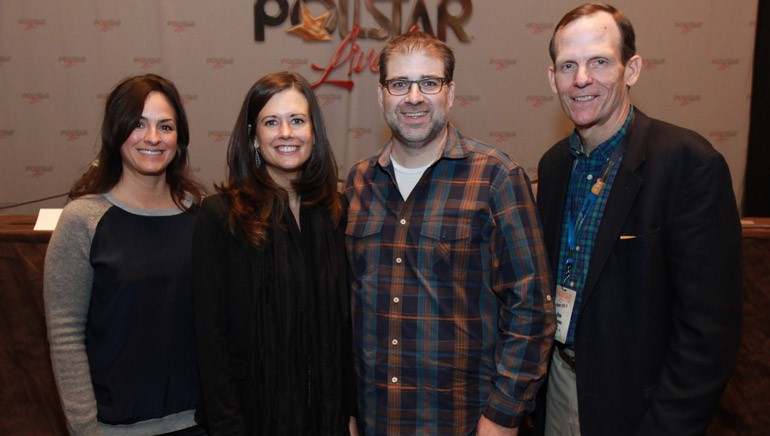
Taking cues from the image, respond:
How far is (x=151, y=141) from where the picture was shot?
182cm

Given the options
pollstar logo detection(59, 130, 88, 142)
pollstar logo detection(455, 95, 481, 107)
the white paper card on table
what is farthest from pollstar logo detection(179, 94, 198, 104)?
pollstar logo detection(455, 95, 481, 107)

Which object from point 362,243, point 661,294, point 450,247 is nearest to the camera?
point 661,294

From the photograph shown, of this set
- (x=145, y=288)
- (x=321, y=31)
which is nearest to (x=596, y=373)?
(x=145, y=288)

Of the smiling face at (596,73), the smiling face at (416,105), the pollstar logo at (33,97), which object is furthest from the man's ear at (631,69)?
the pollstar logo at (33,97)

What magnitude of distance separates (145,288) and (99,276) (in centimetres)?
15

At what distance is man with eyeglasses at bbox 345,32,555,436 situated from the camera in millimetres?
1622

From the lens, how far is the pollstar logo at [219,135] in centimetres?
424

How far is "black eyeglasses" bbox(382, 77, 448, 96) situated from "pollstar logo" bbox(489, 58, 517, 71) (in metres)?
2.60

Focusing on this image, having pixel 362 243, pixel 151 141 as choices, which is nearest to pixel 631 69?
pixel 362 243

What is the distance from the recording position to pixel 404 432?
172 cm

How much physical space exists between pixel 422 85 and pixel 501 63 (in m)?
2.66

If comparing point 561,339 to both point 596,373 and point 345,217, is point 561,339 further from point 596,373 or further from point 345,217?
point 345,217

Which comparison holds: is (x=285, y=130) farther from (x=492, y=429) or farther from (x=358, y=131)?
(x=358, y=131)

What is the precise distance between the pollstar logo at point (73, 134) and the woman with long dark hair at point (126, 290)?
276 centimetres
